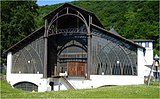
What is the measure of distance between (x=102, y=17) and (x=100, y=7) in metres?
10.9

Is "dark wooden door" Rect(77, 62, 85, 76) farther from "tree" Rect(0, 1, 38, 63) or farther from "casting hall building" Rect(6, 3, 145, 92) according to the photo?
"tree" Rect(0, 1, 38, 63)

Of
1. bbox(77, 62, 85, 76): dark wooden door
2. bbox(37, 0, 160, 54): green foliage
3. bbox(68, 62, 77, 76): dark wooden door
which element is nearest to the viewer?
bbox(77, 62, 85, 76): dark wooden door

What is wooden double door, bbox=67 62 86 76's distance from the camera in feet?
99.8

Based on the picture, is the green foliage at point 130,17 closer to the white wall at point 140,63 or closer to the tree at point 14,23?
the tree at point 14,23

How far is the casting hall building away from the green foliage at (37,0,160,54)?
71.3 ft

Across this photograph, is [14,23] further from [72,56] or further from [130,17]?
[130,17]

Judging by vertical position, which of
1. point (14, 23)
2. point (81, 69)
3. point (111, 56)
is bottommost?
point (81, 69)

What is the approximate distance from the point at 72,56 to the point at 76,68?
57.6 inches

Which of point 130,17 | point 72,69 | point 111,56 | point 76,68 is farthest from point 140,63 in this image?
point 130,17

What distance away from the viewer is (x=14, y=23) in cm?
3931

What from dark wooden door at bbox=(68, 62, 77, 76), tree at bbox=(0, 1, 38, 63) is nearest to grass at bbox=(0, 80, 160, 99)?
dark wooden door at bbox=(68, 62, 77, 76)

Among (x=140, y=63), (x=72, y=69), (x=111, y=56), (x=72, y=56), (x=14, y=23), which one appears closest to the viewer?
(x=140, y=63)

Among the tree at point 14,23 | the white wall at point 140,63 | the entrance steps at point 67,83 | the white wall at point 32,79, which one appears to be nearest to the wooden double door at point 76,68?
the entrance steps at point 67,83

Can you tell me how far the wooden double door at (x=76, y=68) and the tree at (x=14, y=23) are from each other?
11.7m
